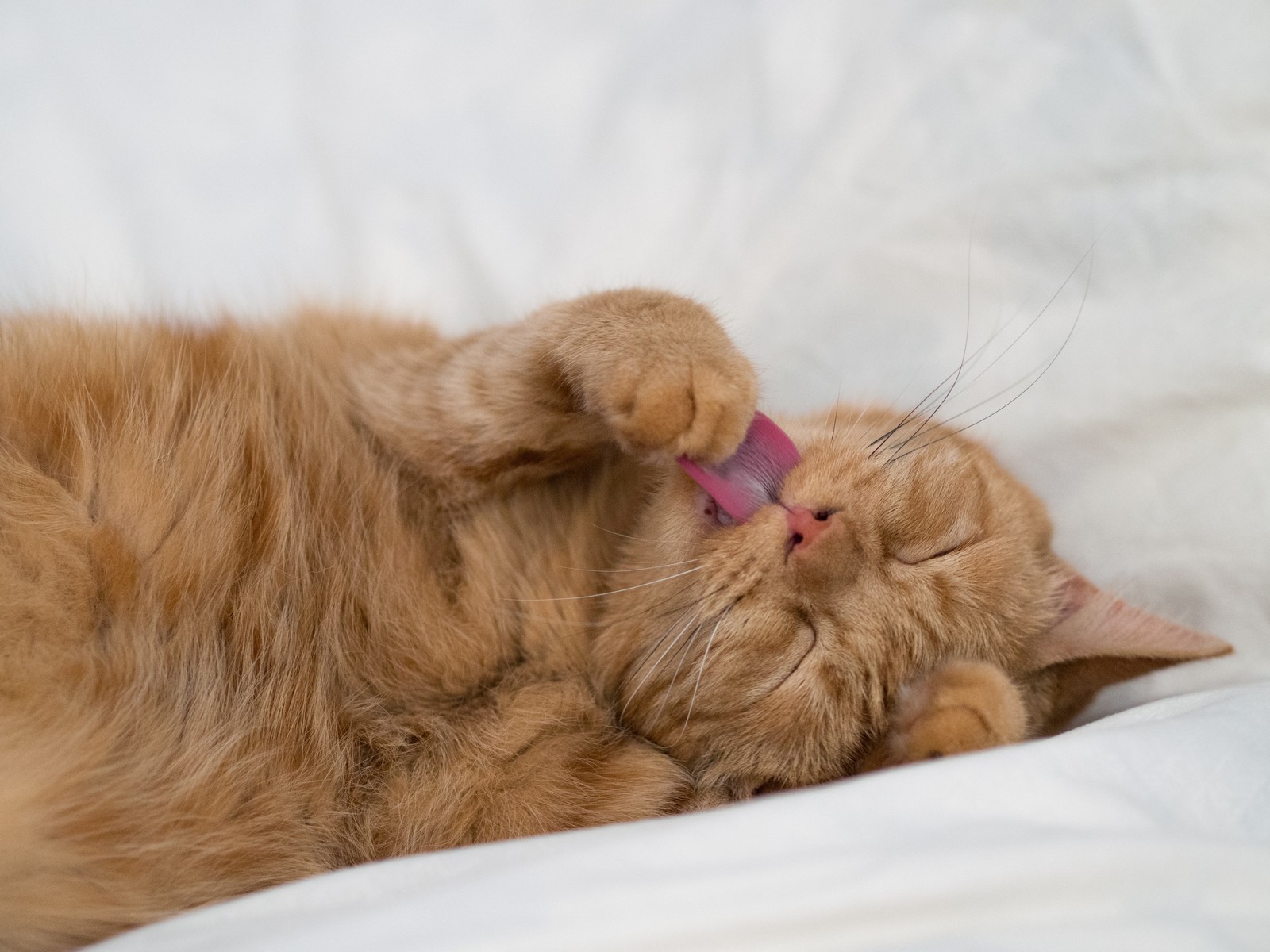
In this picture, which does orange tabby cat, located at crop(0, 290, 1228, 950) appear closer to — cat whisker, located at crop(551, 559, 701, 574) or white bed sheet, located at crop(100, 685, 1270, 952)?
cat whisker, located at crop(551, 559, 701, 574)

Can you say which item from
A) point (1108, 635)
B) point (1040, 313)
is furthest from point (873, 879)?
point (1040, 313)

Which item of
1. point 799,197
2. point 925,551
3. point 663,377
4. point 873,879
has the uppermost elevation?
point 799,197

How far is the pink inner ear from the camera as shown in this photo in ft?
5.04

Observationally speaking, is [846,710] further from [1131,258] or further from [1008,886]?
[1131,258]

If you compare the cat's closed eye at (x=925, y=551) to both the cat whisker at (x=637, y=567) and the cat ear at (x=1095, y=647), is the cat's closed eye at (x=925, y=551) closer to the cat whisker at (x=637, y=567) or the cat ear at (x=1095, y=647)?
the cat ear at (x=1095, y=647)

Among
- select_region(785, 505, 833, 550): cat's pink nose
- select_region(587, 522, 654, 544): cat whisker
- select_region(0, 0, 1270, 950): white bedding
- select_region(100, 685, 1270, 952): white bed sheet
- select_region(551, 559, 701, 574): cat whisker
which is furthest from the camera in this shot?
select_region(0, 0, 1270, 950): white bedding

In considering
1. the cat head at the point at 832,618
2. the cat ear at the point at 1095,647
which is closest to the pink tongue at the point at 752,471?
the cat head at the point at 832,618

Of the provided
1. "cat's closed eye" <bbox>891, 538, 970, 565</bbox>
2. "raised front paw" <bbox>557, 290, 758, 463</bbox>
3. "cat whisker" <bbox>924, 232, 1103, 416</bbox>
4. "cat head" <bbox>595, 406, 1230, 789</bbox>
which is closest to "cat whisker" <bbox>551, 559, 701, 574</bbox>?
"cat head" <bbox>595, 406, 1230, 789</bbox>

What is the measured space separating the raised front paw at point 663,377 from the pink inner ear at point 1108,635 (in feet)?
2.36

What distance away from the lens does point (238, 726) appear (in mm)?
1443

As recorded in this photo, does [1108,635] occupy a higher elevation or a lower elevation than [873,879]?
higher

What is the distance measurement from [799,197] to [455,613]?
4.57ft

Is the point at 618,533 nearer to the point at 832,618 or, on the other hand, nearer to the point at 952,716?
the point at 832,618

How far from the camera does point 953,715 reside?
136cm
